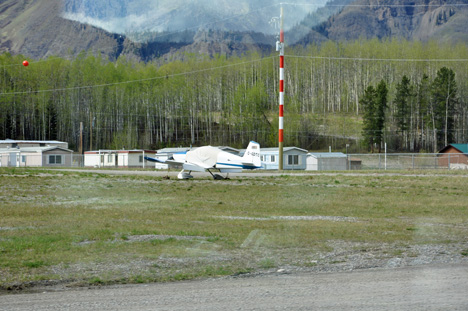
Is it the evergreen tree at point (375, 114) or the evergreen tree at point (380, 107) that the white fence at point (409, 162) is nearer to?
the evergreen tree at point (375, 114)

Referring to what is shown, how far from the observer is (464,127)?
85938mm

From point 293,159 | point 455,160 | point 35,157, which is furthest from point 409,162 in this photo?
point 35,157

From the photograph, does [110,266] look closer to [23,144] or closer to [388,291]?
[388,291]

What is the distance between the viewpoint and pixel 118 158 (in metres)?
68.9

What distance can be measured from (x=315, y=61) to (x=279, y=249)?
300 ft

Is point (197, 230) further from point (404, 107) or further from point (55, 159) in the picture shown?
point (404, 107)

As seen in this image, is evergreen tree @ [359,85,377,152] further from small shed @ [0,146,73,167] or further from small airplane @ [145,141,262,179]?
small airplane @ [145,141,262,179]

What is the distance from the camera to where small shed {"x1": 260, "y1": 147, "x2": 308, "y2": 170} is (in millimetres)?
62766

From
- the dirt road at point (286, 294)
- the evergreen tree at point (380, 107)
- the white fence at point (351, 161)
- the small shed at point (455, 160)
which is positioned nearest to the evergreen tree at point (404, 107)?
the evergreen tree at point (380, 107)

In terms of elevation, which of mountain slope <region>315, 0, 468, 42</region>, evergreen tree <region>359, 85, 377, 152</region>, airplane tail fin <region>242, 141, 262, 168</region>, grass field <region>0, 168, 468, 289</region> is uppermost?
mountain slope <region>315, 0, 468, 42</region>

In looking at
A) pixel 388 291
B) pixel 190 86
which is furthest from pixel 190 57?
pixel 388 291

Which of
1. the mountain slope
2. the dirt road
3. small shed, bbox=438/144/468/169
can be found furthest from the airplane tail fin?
the dirt road

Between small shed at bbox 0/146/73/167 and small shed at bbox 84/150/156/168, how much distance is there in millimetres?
2872

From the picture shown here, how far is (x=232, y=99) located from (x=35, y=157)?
38.0 metres
